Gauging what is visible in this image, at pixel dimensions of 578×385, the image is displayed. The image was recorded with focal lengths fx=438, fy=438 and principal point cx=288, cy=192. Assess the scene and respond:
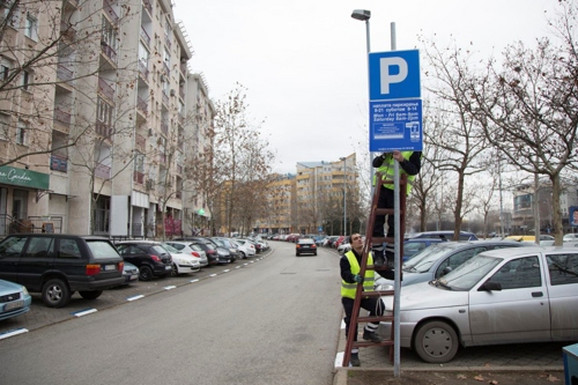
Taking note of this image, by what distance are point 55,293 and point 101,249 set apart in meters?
1.45

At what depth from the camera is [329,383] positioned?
520 centimetres

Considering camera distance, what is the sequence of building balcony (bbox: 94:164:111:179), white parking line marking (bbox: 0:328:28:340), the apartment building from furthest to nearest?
building balcony (bbox: 94:164:111:179), the apartment building, white parking line marking (bbox: 0:328:28:340)

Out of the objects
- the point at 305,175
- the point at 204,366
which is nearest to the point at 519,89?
the point at 204,366

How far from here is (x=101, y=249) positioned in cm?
1132

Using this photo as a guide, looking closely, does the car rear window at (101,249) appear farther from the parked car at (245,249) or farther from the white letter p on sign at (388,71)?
the parked car at (245,249)

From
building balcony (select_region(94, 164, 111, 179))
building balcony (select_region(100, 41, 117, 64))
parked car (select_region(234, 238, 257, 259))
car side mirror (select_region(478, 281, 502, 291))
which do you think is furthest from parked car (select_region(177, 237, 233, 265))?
car side mirror (select_region(478, 281, 502, 291))

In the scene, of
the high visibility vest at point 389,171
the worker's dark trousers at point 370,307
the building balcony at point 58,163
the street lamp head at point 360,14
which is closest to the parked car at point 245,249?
the building balcony at point 58,163

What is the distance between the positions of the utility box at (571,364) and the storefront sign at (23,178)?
826 inches

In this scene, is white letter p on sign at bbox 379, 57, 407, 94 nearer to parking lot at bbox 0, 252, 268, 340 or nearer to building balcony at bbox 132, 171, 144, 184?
parking lot at bbox 0, 252, 268, 340

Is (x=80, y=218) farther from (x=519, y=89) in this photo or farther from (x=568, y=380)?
(x=568, y=380)

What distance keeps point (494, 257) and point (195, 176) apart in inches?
1291

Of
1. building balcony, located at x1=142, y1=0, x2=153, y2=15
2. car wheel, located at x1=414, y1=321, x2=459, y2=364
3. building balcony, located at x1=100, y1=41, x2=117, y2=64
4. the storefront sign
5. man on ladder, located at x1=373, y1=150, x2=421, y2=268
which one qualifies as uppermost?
building balcony, located at x1=142, y1=0, x2=153, y2=15

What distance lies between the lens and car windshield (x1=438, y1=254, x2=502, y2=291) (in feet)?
20.3

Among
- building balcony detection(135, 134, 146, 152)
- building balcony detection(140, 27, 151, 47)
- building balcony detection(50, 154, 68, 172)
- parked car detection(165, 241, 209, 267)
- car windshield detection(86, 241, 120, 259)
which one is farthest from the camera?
building balcony detection(140, 27, 151, 47)
